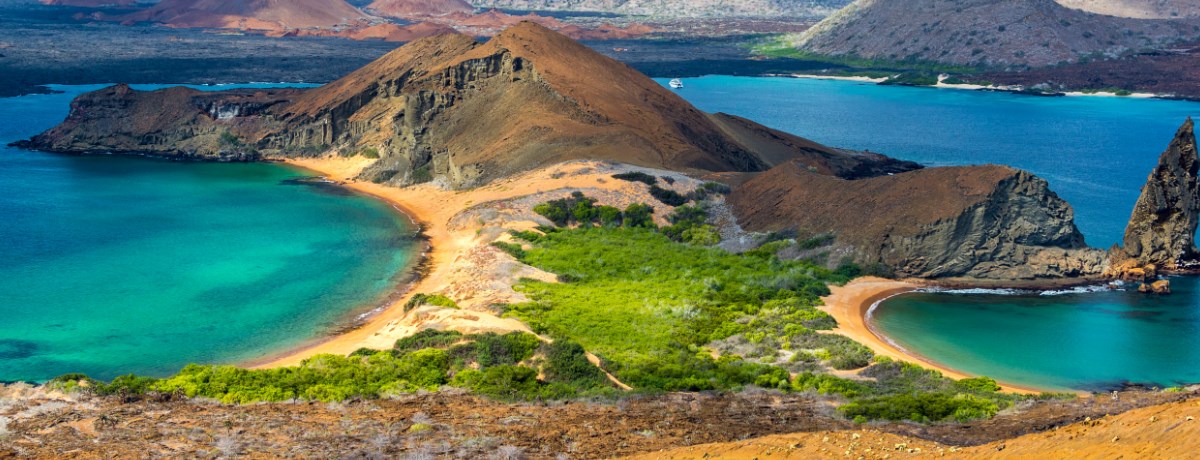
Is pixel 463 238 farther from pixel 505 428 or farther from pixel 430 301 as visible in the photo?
pixel 505 428

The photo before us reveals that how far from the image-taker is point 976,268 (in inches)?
2490

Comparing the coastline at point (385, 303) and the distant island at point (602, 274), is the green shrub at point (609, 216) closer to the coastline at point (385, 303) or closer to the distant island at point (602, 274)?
the distant island at point (602, 274)

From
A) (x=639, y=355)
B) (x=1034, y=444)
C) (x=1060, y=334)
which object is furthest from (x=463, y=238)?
(x=1034, y=444)

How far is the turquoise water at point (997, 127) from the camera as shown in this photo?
322ft

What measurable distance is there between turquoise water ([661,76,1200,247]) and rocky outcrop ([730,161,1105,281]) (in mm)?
12289

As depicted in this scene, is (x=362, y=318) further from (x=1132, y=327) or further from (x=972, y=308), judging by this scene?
(x=1132, y=327)

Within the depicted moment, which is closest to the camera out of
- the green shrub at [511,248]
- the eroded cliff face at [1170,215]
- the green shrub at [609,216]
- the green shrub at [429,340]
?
the green shrub at [429,340]

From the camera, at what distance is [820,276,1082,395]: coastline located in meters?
46.6

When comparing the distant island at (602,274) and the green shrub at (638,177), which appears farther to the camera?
the green shrub at (638,177)

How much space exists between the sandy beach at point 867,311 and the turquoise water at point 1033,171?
1.01 metres

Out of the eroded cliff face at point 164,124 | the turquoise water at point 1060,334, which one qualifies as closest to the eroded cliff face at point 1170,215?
the turquoise water at point 1060,334

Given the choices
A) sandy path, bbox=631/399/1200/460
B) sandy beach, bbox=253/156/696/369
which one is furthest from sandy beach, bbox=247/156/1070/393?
sandy path, bbox=631/399/1200/460

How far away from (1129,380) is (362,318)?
36.3 metres

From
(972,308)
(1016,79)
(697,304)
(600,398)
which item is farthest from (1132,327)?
(1016,79)
